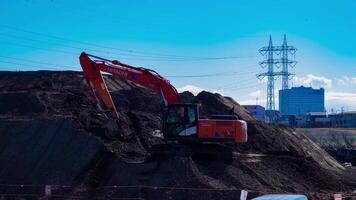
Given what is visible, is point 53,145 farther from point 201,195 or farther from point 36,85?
point 36,85

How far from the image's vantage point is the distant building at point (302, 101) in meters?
182

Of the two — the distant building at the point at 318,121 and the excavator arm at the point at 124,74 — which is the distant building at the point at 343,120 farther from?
the excavator arm at the point at 124,74

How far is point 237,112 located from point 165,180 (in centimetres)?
1674

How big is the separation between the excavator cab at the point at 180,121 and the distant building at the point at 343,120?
87.5 metres

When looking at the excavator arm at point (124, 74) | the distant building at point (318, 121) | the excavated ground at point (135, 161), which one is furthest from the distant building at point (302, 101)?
the excavator arm at point (124, 74)

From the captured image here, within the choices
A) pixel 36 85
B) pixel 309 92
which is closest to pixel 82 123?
pixel 36 85

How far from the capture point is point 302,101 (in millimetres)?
188875

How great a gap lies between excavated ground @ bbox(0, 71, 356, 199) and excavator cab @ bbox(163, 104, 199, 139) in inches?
35.0

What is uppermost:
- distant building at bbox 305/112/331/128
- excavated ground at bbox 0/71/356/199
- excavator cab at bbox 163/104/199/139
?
distant building at bbox 305/112/331/128

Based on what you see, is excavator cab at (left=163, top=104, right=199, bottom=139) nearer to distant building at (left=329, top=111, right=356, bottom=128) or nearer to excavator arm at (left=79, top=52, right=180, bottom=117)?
excavator arm at (left=79, top=52, right=180, bottom=117)

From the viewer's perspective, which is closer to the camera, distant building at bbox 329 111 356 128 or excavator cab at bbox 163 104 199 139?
excavator cab at bbox 163 104 199 139

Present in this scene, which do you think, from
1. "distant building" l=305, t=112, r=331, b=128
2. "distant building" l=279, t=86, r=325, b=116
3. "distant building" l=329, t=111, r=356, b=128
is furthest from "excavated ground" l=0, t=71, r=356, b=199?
"distant building" l=279, t=86, r=325, b=116

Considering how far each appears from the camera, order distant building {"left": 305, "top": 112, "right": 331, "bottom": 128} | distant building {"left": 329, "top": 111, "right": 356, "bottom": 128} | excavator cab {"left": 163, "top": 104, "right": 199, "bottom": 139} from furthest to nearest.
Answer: distant building {"left": 329, "top": 111, "right": 356, "bottom": 128}
distant building {"left": 305, "top": 112, "right": 331, "bottom": 128}
excavator cab {"left": 163, "top": 104, "right": 199, "bottom": 139}

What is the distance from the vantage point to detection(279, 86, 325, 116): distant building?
18169 centimetres
